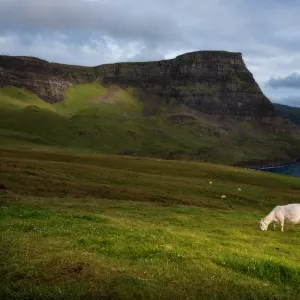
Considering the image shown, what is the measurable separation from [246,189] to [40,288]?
64.4 meters

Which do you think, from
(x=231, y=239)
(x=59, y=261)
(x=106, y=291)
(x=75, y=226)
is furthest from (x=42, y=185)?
(x=106, y=291)

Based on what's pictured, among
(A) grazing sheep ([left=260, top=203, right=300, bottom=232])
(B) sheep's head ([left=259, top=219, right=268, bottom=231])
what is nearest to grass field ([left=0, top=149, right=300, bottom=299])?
(B) sheep's head ([left=259, top=219, right=268, bottom=231])

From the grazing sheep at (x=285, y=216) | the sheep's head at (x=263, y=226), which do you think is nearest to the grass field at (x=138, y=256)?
the sheep's head at (x=263, y=226)

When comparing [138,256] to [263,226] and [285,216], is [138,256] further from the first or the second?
[285,216]

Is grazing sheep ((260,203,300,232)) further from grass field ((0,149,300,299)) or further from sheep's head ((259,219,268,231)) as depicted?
grass field ((0,149,300,299))

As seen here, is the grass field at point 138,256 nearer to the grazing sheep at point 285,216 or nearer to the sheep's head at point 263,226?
the sheep's head at point 263,226

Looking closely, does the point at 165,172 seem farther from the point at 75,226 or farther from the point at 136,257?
the point at 136,257

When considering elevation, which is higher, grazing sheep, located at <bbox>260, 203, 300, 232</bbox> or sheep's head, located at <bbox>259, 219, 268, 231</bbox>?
grazing sheep, located at <bbox>260, 203, 300, 232</bbox>

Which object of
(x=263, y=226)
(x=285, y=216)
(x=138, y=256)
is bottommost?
(x=263, y=226)

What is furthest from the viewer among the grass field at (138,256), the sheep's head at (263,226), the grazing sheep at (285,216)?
the grazing sheep at (285,216)

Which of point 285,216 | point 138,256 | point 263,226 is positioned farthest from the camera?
point 285,216

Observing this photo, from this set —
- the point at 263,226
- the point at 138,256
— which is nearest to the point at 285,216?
the point at 263,226

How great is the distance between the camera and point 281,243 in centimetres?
2709

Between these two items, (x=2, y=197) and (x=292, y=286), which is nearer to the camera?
(x=292, y=286)
